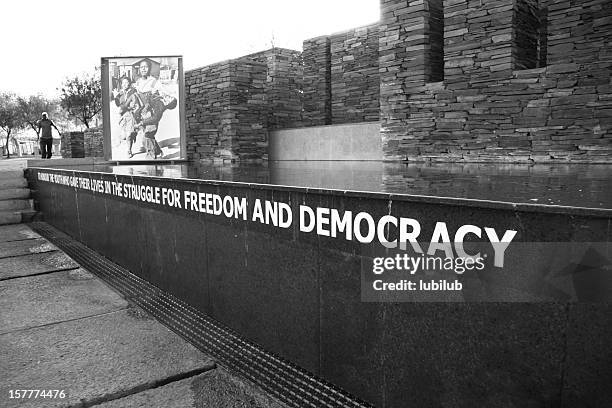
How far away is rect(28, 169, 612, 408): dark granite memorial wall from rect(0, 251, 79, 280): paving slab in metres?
2.43

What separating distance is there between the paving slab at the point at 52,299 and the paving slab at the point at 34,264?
0.81 feet

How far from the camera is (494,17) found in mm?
6312

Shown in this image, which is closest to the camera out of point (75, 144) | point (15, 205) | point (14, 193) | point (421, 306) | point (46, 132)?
point (421, 306)

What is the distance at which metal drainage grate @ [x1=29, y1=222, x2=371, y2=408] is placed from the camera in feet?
8.12

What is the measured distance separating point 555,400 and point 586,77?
5135 millimetres

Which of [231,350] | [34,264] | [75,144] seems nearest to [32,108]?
[75,144]

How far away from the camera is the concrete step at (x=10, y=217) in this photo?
8.73 m

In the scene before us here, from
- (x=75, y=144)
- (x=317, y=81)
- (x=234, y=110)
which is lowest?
(x=75, y=144)

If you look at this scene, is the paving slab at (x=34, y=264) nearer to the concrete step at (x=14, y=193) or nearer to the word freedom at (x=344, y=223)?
the word freedom at (x=344, y=223)

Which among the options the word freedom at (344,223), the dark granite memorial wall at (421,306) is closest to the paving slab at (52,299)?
the dark granite memorial wall at (421,306)

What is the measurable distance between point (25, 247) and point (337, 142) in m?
5.33

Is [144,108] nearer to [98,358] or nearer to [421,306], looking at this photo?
[98,358]

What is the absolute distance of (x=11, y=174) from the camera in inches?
386

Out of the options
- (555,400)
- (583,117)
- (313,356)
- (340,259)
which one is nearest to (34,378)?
(313,356)
